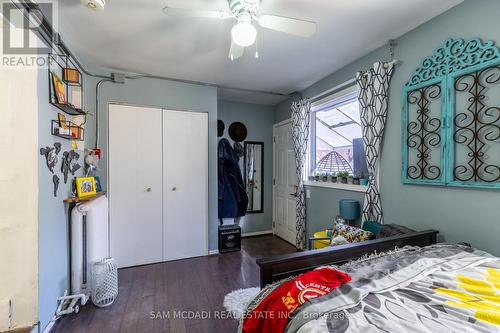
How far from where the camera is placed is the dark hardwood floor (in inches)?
70.4

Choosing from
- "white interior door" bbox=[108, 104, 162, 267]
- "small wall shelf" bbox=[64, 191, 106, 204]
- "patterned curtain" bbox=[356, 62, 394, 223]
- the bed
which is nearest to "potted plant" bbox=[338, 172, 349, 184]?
"patterned curtain" bbox=[356, 62, 394, 223]

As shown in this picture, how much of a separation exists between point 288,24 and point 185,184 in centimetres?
233

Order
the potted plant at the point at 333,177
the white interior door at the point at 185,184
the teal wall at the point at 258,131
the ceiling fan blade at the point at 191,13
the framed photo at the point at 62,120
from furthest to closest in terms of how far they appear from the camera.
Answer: the teal wall at the point at 258,131
the white interior door at the point at 185,184
the potted plant at the point at 333,177
the framed photo at the point at 62,120
the ceiling fan blade at the point at 191,13

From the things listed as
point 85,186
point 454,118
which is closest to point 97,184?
point 85,186

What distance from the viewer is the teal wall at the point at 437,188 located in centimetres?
147

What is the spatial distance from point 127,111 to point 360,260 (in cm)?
294

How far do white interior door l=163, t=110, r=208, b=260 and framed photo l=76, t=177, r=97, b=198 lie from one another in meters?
0.83

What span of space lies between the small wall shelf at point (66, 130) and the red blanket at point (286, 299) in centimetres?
197

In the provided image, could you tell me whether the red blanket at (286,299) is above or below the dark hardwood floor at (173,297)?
above

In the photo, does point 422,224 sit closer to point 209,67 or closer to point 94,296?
point 209,67

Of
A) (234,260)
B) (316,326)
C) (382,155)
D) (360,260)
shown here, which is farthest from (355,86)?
(234,260)

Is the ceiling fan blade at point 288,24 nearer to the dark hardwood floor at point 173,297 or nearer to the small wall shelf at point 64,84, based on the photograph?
the small wall shelf at point 64,84

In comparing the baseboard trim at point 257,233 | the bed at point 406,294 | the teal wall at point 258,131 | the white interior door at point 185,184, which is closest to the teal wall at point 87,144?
the white interior door at point 185,184

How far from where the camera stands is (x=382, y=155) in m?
2.18
